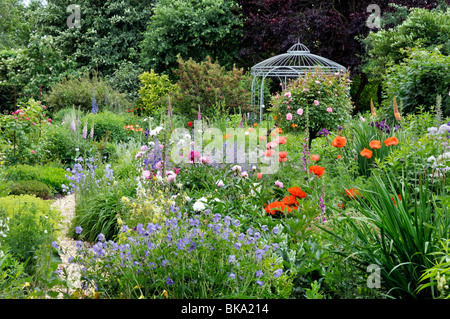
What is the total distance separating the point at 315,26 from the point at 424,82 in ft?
22.8

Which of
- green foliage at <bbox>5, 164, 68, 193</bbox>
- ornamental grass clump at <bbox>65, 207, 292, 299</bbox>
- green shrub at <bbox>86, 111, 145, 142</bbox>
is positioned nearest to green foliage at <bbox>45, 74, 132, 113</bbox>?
green shrub at <bbox>86, 111, 145, 142</bbox>

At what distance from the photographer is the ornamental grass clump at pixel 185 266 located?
2.14m

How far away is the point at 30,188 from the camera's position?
5.36 meters

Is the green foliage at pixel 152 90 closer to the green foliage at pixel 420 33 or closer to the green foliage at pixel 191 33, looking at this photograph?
the green foliage at pixel 191 33


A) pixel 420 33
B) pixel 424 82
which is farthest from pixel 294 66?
pixel 424 82

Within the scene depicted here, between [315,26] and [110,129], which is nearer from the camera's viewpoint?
[110,129]

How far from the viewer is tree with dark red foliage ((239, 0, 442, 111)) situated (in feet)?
40.6

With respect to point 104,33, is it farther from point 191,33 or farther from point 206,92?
point 206,92

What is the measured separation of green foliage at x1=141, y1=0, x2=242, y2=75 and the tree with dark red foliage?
470 millimetres

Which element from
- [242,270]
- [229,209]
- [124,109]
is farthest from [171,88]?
[242,270]

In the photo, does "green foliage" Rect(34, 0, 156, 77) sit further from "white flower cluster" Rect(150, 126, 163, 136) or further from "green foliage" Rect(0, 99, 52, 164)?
"white flower cluster" Rect(150, 126, 163, 136)
